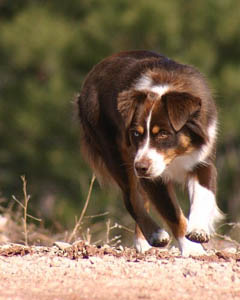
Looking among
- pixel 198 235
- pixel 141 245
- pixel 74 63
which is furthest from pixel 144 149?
pixel 74 63

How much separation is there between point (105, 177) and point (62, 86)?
11.8 m

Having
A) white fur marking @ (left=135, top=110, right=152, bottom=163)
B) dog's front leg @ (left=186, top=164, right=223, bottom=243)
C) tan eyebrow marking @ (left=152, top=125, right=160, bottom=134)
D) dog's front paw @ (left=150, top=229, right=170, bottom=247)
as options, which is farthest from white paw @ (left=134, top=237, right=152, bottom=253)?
tan eyebrow marking @ (left=152, top=125, right=160, bottom=134)

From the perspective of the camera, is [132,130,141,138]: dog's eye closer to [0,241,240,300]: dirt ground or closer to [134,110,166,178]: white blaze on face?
[134,110,166,178]: white blaze on face

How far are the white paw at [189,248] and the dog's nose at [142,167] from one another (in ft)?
2.58

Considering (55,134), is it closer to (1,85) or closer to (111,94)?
(1,85)

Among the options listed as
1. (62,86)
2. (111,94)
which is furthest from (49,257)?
(62,86)

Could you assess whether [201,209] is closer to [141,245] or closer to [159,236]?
[159,236]

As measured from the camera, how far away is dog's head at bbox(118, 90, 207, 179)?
632cm

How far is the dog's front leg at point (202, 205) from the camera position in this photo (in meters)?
6.20

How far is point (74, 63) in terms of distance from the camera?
20484 millimetres

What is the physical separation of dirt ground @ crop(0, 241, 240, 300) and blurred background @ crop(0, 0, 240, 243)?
12.9m

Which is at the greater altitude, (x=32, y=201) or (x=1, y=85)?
(x=1, y=85)

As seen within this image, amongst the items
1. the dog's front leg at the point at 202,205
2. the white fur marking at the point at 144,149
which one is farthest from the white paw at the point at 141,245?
the white fur marking at the point at 144,149

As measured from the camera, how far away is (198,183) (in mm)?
6695
